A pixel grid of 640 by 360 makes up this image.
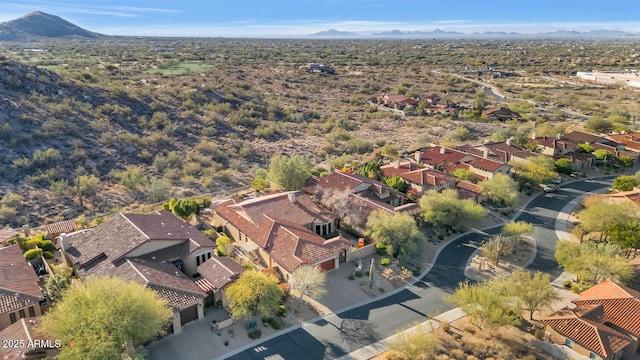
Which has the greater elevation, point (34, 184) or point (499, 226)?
point (34, 184)

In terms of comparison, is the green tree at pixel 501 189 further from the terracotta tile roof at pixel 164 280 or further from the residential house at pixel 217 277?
the terracotta tile roof at pixel 164 280

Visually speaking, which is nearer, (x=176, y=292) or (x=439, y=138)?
(x=176, y=292)

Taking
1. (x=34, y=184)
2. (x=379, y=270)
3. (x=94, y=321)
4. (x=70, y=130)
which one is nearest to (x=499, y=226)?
(x=379, y=270)

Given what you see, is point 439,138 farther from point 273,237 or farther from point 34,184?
point 34,184

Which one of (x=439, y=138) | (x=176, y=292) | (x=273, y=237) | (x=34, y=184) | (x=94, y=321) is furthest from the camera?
(x=439, y=138)

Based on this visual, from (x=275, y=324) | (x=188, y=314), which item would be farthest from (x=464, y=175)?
(x=188, y=314)

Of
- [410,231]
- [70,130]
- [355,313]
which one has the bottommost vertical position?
[355,313]

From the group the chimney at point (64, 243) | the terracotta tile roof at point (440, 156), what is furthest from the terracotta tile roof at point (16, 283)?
the terracotta tile roof at point (440, 156)
